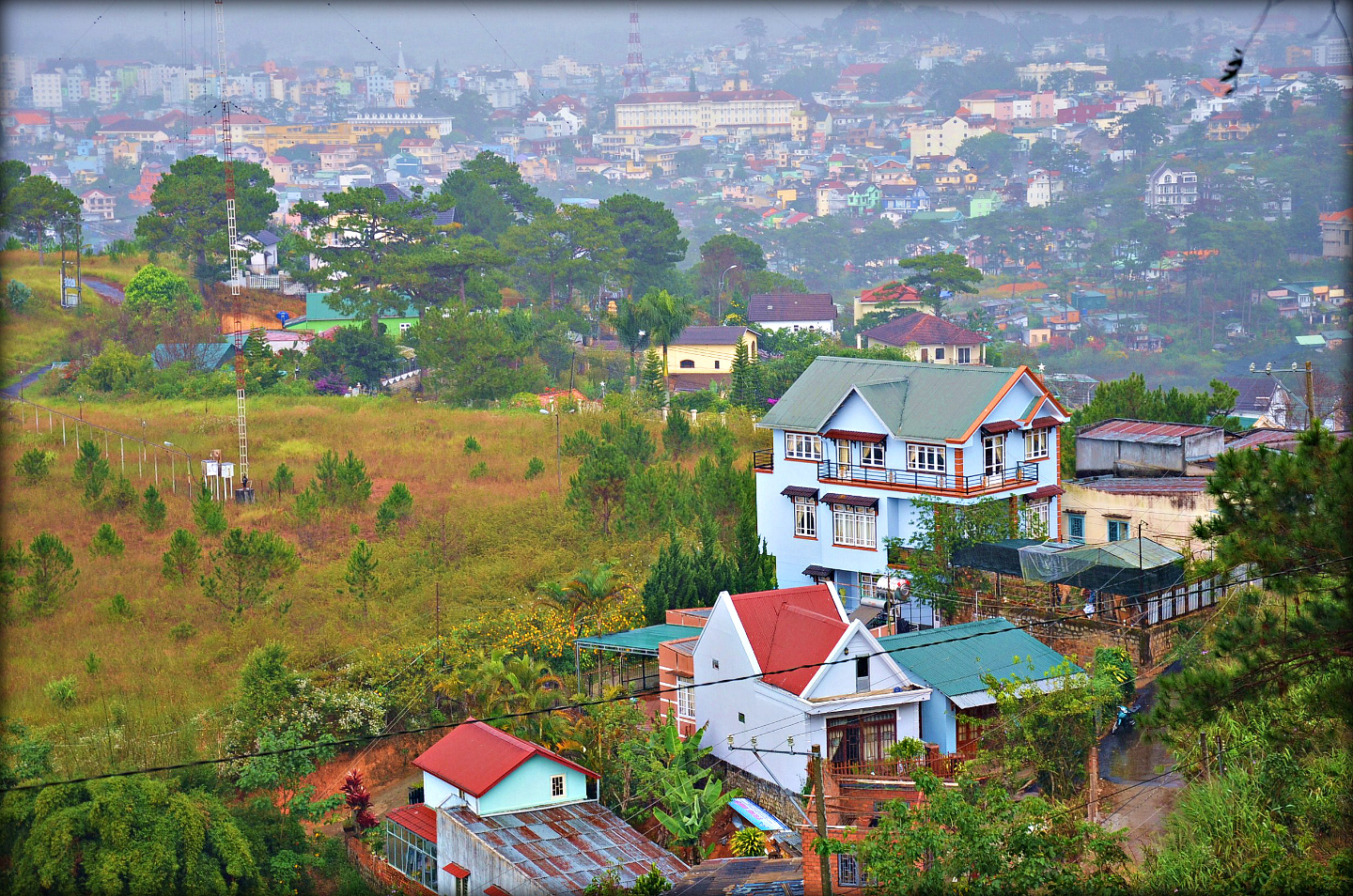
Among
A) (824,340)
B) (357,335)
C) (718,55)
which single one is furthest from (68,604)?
(718,55)

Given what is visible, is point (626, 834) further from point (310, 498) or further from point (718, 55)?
point (718, 55)

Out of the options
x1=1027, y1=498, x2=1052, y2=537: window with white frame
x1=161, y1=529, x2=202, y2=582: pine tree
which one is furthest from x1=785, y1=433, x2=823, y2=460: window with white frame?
x1=161, y1=529, x2=202, y2=582: pine tree

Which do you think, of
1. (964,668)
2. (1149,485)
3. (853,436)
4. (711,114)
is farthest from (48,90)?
(964,668)

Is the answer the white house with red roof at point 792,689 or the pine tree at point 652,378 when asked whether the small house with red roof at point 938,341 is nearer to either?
the pine tree at point 652,378

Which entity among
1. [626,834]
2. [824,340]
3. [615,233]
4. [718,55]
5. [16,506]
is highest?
[718,55]

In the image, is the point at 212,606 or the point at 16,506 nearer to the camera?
the point at 212,606

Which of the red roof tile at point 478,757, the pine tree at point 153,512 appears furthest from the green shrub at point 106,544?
the red roof tile at point 478,757

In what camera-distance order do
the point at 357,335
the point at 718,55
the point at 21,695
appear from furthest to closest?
the point at 718,55 → the point at 357,335 → the point at 21,695
